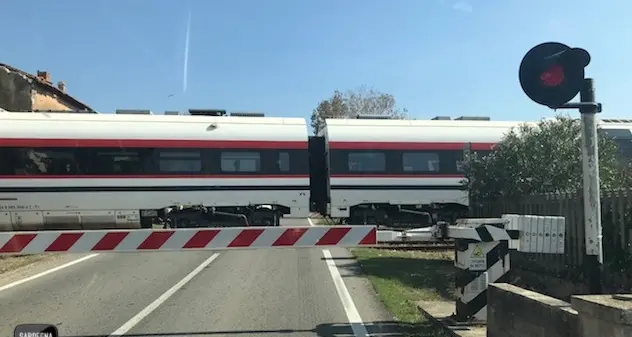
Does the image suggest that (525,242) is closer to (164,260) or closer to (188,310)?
(188,310)

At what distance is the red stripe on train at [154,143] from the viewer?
1477cm

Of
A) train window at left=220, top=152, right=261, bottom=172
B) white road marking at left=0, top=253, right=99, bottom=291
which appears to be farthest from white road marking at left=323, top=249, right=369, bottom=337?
white road marking at left=0, top=253, right=99, bottom=291

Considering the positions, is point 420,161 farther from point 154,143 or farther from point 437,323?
point 437,323

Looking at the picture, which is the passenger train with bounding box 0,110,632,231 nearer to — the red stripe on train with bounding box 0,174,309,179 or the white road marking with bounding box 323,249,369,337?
the red stripe on train with bounding box 0,174,309,179

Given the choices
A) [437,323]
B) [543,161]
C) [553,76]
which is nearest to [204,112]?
[543,161]

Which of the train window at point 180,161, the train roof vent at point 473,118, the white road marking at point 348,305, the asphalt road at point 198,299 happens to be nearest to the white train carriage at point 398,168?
the train roof vent at point 473,118

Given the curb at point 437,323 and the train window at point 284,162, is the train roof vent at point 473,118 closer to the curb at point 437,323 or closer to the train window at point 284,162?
the train window at point 284,162

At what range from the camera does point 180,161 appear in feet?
50.4

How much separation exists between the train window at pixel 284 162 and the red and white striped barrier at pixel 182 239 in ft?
26.9

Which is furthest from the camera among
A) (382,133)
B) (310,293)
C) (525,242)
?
(382,133)

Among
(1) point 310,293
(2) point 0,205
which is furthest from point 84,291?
(2) point 0,205

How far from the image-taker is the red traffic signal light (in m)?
5.93

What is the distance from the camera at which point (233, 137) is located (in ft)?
51.7

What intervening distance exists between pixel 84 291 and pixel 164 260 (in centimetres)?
481
